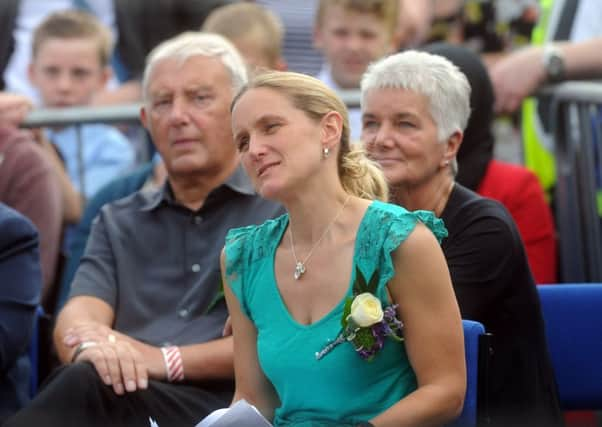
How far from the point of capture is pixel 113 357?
3.96 m

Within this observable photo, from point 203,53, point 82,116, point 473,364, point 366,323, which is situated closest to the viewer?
point 366,323

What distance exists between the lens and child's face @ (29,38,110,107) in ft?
21.1

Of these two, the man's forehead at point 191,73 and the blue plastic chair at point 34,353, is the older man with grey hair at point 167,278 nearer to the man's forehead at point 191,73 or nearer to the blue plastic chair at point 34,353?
the man's forehead at point 191,73

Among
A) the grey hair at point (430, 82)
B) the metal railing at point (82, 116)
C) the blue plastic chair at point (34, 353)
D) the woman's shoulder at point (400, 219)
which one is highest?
the grey hair at point (430, 82)

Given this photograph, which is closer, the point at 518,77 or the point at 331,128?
the point at 331,128

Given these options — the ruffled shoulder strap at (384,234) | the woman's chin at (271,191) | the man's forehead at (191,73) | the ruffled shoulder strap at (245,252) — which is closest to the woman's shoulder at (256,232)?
the ruffled shoulder strap at (245,252)

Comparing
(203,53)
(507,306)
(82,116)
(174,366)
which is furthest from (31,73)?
(507,306)

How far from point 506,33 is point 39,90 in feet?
7.49

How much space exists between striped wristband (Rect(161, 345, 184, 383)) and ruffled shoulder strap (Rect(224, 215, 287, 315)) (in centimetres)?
58

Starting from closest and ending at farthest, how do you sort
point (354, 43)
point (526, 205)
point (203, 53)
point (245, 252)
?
point (245, 252)
point (203, 53)
point (526, 205)
point (354, 43)

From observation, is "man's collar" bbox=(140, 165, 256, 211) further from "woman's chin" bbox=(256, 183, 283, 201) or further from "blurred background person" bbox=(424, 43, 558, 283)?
"woman's chin" bbox=(256, 183, 283, 201)

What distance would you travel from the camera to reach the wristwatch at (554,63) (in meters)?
5.61

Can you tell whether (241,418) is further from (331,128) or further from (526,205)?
(526,205)

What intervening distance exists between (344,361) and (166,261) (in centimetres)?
129
